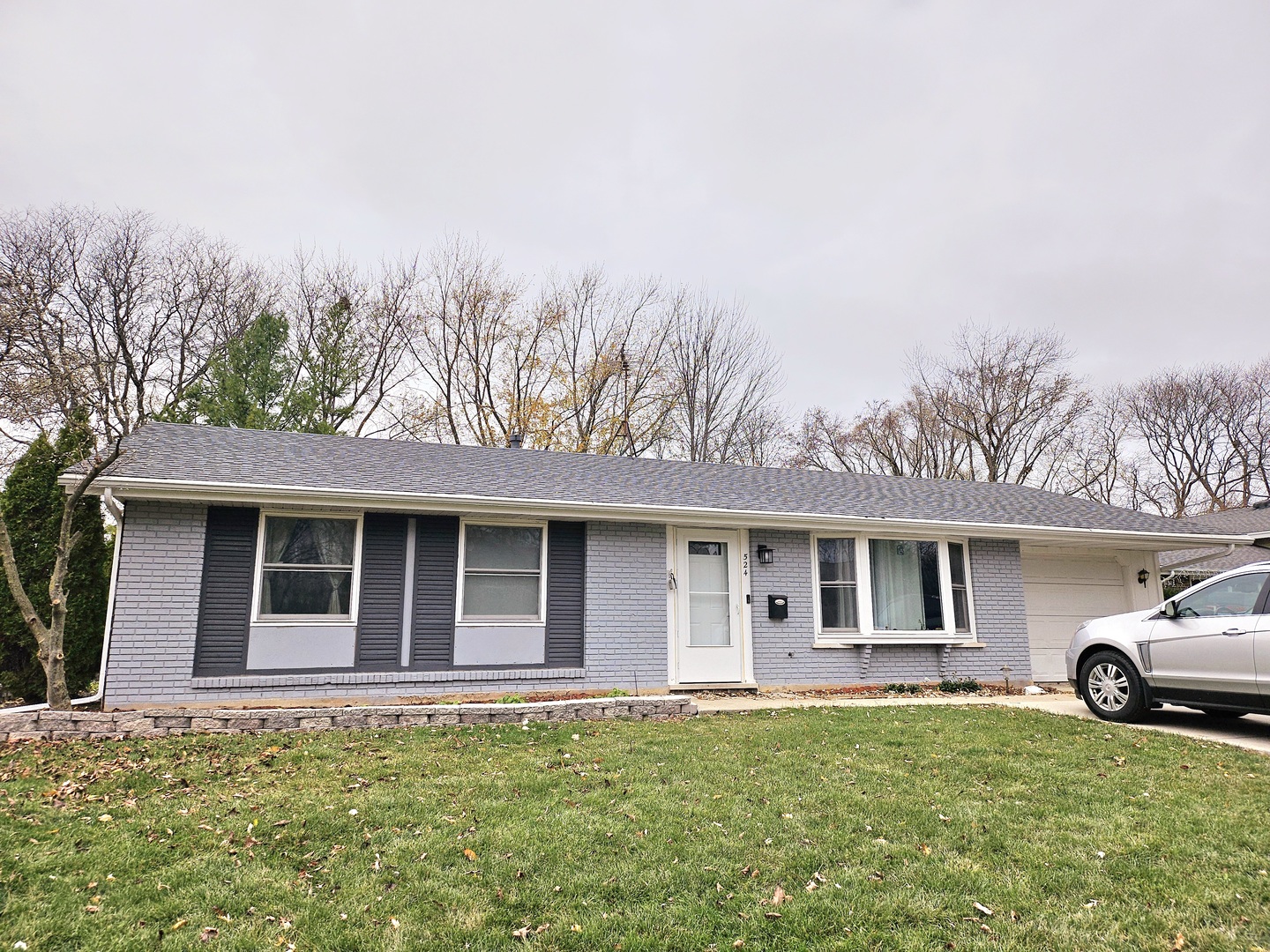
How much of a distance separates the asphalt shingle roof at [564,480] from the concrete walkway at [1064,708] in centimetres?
276

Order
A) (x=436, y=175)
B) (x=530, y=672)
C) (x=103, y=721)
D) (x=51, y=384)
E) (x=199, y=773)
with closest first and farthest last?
(x=199, y=773)
(x=103, y=721)
(x=51, y=384)
(x=530, y=672)
(x=436, y=175)

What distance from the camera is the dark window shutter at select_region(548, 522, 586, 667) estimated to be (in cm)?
1018

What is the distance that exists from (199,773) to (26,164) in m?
21.9

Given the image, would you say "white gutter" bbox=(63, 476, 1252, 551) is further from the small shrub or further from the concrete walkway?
the concrete walkway

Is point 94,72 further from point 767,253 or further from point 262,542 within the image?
point 767,253

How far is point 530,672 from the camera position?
32.4 ft

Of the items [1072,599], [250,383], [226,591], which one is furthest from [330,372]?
[1072,599]

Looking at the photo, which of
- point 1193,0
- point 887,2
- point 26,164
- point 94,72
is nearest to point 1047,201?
point 1193,0

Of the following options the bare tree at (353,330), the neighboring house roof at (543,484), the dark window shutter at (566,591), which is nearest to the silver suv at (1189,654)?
the neighboring house roof at (543,484)

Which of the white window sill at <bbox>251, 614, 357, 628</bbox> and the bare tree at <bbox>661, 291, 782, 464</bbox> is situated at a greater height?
the bare tree at <bbox>661, 291, 782, 464</bbox>

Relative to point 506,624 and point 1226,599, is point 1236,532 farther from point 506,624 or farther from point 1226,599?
point 506,624

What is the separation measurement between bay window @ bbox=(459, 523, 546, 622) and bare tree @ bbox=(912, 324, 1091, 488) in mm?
24632

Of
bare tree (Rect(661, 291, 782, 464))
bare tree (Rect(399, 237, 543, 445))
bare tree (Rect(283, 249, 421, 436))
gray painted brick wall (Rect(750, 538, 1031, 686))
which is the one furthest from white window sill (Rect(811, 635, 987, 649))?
bare tree (Rect(283, 249, 421, 436))

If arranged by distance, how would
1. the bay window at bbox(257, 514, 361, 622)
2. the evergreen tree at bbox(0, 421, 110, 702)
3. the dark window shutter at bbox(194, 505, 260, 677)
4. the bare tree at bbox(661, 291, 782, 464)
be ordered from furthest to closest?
the bare tree at bbox(661, 291, 782, 464) < the evergreen tree at bbox(0, 421, 110, 702) < the bay window at bbox(257, 514, 361, 622) < the dark window shutter at bbox(194, 505, 260, 677)
